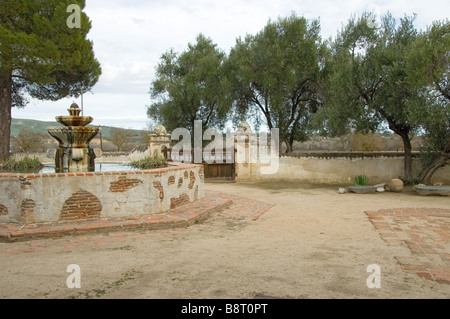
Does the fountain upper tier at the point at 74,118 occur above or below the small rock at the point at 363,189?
above

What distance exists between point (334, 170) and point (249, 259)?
12.1m

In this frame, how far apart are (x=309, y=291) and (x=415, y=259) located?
2.16 metres

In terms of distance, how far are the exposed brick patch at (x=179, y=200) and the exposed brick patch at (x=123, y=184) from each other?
109 centimetres

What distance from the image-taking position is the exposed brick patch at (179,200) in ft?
26.5

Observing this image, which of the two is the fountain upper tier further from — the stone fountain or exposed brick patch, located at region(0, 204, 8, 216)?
exposed brick patch, located at region(0, 204, 8, 216)

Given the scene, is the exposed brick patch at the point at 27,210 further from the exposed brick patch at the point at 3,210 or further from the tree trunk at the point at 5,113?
the tree trunk at the point at 5,113

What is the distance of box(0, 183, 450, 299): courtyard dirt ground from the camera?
12.8 feet

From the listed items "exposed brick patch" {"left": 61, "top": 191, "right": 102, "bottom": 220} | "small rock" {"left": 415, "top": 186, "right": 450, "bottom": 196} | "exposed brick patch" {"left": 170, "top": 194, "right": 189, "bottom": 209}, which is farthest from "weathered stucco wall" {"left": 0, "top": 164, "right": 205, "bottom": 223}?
"small rock" {"left": 415, "top": 186, "right": 450, "bottom": 196}

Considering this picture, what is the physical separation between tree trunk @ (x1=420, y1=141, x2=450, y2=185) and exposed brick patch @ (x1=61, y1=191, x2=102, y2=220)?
12695 mm

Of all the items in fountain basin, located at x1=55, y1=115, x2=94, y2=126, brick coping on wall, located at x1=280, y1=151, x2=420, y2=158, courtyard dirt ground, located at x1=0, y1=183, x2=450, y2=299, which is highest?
fountain basin, located at x1=55, y1=115, x2=94, y2=126

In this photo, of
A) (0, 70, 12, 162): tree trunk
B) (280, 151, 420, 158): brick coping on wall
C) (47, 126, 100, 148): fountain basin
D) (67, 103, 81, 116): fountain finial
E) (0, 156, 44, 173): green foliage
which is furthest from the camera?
(0, 70, 12, 162): tree trunk

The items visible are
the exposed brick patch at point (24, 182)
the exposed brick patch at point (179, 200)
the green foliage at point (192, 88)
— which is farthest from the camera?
the green foliage at point (192, 88)

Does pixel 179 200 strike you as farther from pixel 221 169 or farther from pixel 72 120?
pixel 221 169

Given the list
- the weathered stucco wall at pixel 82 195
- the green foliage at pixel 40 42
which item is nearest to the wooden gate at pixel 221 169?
the green foliage at pixel 40 42
